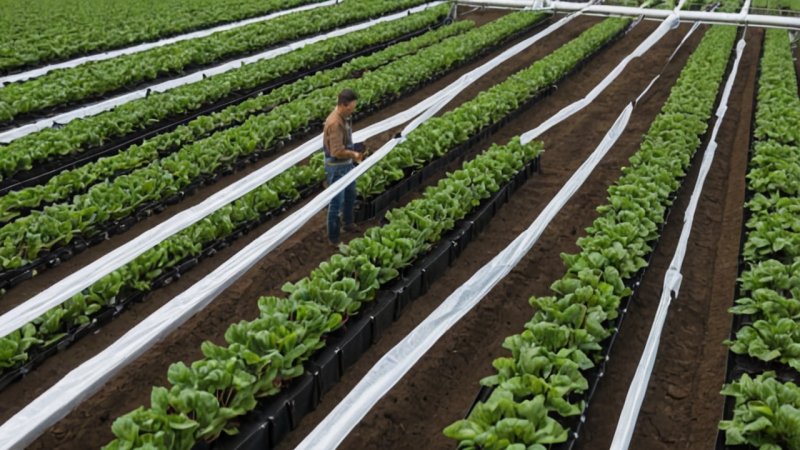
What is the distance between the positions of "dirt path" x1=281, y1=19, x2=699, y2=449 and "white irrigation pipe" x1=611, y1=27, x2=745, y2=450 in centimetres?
140

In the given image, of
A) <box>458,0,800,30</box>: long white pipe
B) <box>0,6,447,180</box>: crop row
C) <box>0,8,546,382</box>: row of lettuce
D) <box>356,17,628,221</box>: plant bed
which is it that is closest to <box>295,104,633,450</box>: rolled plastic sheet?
<box>356,17,628,221</box>: plant bed

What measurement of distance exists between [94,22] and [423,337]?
766 inches

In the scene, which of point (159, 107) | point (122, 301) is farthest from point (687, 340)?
point (159, 107)

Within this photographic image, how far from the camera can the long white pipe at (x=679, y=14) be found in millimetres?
23922

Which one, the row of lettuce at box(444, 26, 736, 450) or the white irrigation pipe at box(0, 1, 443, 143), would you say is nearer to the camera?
the row of lettuce at box(444, 26, 736, 450)

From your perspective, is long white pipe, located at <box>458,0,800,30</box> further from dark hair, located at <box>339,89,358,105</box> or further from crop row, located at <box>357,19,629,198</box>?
dark hair, located at <box>339,89,358,105</box>

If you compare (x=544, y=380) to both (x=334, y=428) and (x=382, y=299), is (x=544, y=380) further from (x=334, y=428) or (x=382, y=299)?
(x=382, y=299)

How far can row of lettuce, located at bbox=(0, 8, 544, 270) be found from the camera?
309 inches

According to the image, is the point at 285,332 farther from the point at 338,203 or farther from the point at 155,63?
the point at 155,63

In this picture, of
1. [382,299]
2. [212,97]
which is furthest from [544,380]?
[212,97]

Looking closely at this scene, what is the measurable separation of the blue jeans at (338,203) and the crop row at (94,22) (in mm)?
11704

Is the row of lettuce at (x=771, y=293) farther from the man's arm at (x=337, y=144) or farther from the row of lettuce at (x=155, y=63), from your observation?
the row of lettuce at (x=155, y=63)

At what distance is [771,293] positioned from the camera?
6512 millimetres

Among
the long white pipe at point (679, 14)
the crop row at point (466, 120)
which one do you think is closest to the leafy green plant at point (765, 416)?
the crop row at point (466, 120)
